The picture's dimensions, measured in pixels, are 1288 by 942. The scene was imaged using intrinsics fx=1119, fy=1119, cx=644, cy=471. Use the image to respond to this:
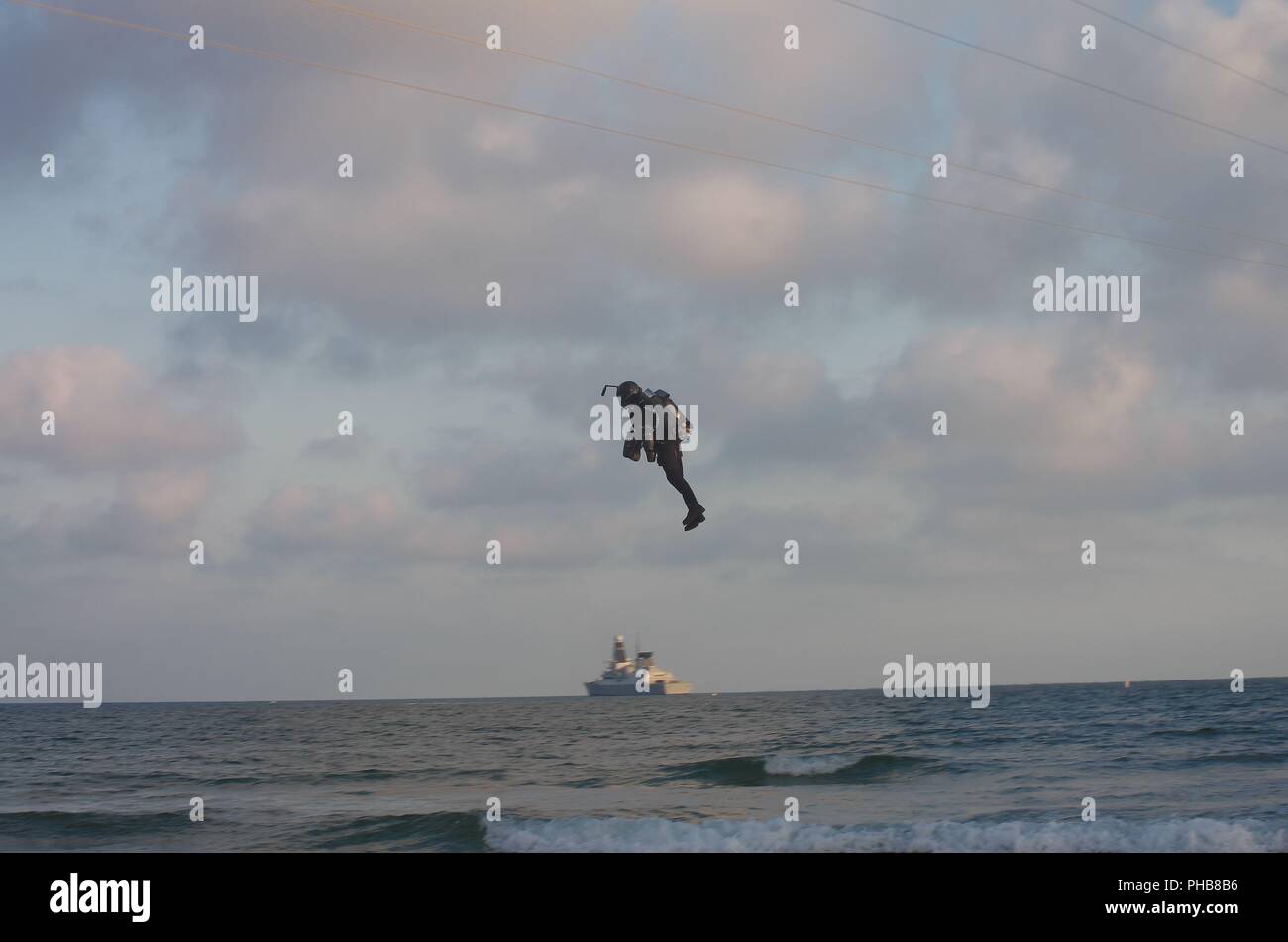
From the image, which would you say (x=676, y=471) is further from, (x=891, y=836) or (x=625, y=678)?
(x=625, y=678)

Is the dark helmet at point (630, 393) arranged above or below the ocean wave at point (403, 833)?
above

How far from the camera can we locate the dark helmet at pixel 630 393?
12.2m

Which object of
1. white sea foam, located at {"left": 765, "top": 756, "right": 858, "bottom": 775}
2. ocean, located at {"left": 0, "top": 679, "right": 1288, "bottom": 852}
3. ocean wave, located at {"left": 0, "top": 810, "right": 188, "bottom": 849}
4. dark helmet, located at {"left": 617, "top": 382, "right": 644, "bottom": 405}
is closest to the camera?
dark helmet, located at {"left": 617, "top": 382, "right": 644, "bottom": 405}

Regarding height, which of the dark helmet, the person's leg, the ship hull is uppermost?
the dark helmet

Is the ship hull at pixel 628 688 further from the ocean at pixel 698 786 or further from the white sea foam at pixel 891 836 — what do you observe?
the white sea foam at pixel 891 836

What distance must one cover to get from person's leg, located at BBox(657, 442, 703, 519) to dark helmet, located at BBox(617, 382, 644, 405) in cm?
65

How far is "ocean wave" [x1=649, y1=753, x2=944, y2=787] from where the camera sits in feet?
124

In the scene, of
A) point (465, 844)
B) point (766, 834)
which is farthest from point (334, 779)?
point (766, 834)

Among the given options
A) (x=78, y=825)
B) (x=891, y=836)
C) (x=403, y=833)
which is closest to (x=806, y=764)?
(x=891, y=836)

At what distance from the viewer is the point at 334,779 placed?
4119 cm

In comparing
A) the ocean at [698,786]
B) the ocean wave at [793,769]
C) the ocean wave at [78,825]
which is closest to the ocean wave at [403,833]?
the ocean at [698,786]

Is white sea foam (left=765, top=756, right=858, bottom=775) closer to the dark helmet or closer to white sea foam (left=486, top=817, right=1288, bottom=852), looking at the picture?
white sea foam (left=486, top=817, right=1288, bottom=852)

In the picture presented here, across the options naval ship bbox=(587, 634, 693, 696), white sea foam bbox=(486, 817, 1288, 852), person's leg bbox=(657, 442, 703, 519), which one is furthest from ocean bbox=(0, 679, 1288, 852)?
naval ship bbox=(587, 634, 693, 696)

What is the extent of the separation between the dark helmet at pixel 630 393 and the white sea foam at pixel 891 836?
16118 millimetres
